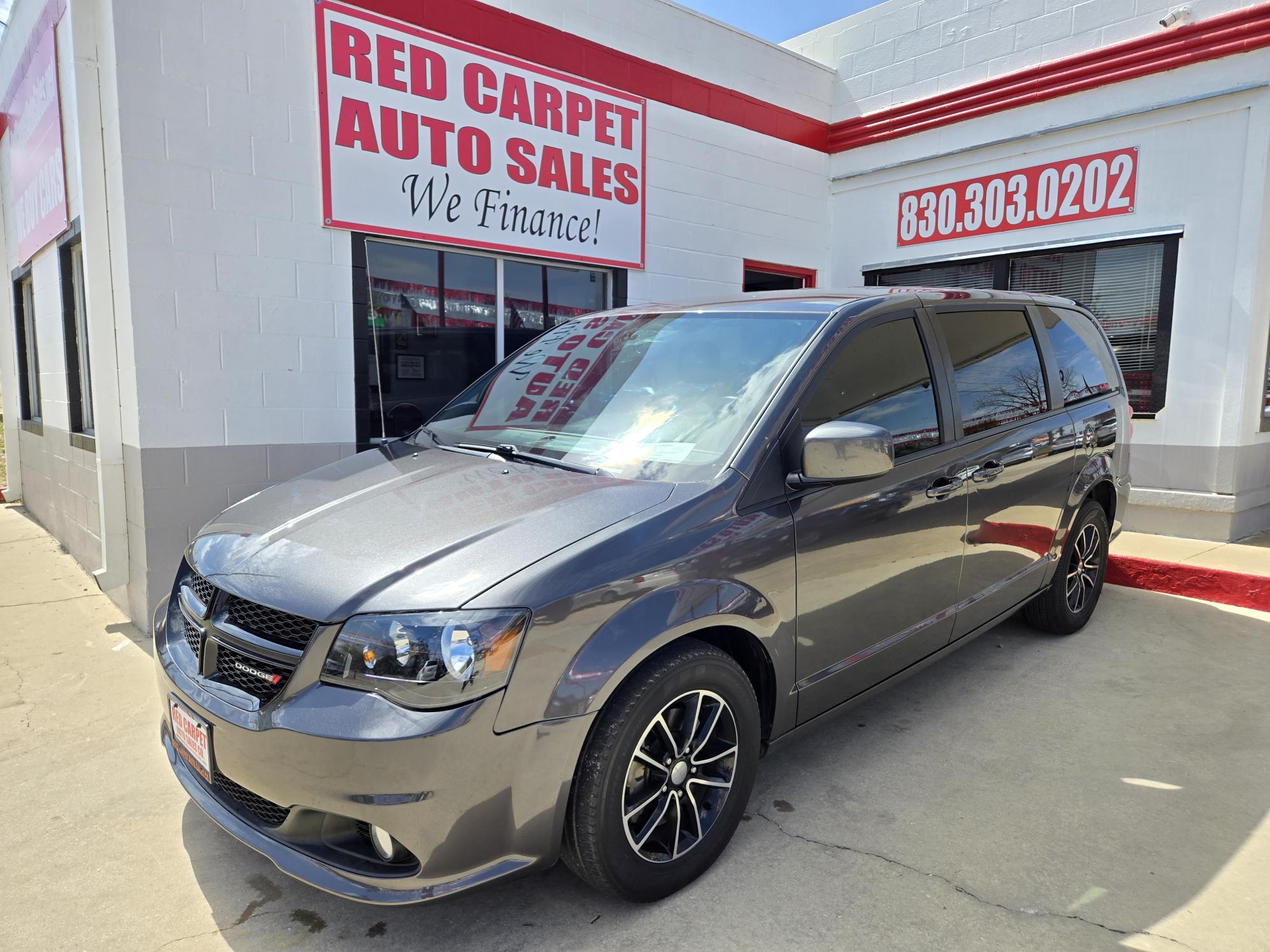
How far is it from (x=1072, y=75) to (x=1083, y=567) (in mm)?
4883

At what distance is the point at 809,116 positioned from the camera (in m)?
8.76

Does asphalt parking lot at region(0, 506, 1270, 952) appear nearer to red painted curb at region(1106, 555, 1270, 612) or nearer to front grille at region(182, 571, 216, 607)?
front grille at region(182, 571, 216, 607)

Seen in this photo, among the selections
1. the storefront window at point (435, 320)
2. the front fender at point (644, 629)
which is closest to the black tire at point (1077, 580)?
the front fender at point (644, 629)

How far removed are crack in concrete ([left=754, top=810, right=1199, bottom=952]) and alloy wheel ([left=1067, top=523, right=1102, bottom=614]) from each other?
2.56 meters

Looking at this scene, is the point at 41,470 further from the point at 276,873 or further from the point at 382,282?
the point at 276,873

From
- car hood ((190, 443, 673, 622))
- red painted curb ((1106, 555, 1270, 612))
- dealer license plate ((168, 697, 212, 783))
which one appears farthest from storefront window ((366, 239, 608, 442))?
red painted curb ((1106, 555, 1270, 612))

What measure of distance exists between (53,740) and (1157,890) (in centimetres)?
431

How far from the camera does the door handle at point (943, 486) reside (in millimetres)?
3264

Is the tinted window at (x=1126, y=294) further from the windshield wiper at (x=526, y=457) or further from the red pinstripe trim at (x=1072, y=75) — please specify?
the windshield wiper at (x=526, y=457)

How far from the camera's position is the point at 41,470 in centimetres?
767

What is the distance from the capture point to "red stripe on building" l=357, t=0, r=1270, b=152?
604 cm

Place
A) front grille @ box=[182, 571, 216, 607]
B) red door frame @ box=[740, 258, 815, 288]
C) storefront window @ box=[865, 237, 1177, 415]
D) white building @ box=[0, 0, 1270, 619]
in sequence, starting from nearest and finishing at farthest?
front grille @ box=[182, 571, 216, 607] → white building @ box=[0, 0, 1270, 619] → storefront window @ box=[865, 237, 1177, 415] → red door frame @ box=[740, 258, 815, 288]

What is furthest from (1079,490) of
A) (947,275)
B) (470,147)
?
(470,147)

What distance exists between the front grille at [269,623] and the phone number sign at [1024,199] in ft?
24.4
